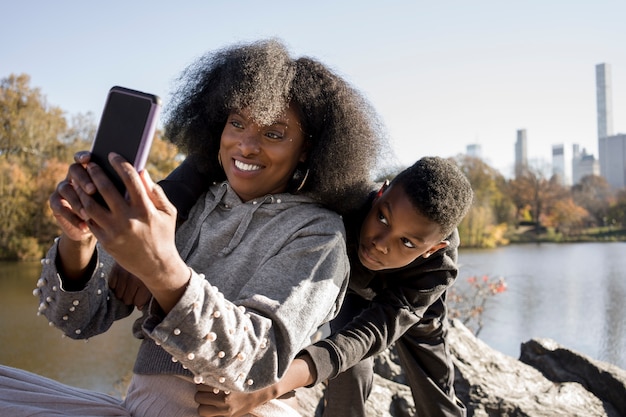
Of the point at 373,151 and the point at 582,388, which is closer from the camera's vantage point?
the point at 373,151

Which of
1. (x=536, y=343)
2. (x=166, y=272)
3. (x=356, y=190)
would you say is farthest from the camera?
(x=536, y=343)

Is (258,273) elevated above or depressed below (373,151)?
below

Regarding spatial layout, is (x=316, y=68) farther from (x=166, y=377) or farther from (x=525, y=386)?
(x=525, y=386)

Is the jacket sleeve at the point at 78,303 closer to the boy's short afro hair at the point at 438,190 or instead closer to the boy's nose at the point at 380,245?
the boy's nose at the point at 380,245

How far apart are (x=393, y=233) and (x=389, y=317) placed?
0.97ft

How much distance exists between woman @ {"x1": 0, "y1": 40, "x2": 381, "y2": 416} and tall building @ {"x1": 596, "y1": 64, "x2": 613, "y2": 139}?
4922 centimetres

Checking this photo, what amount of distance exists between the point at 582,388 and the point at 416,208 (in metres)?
2.41

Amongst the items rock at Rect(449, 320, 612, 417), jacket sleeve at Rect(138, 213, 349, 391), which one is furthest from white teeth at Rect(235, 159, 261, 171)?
rock at Rect(449, 320, 612, 417)

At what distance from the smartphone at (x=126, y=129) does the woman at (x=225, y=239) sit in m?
0.03

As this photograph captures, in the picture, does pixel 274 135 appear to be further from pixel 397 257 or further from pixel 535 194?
pixel 535 194

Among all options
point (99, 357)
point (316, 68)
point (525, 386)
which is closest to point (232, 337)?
point (316, 68)

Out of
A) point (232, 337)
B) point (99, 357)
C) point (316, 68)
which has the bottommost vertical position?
point (99, 357)

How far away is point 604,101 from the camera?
46.4 meters

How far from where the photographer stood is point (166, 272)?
42.2 inches
